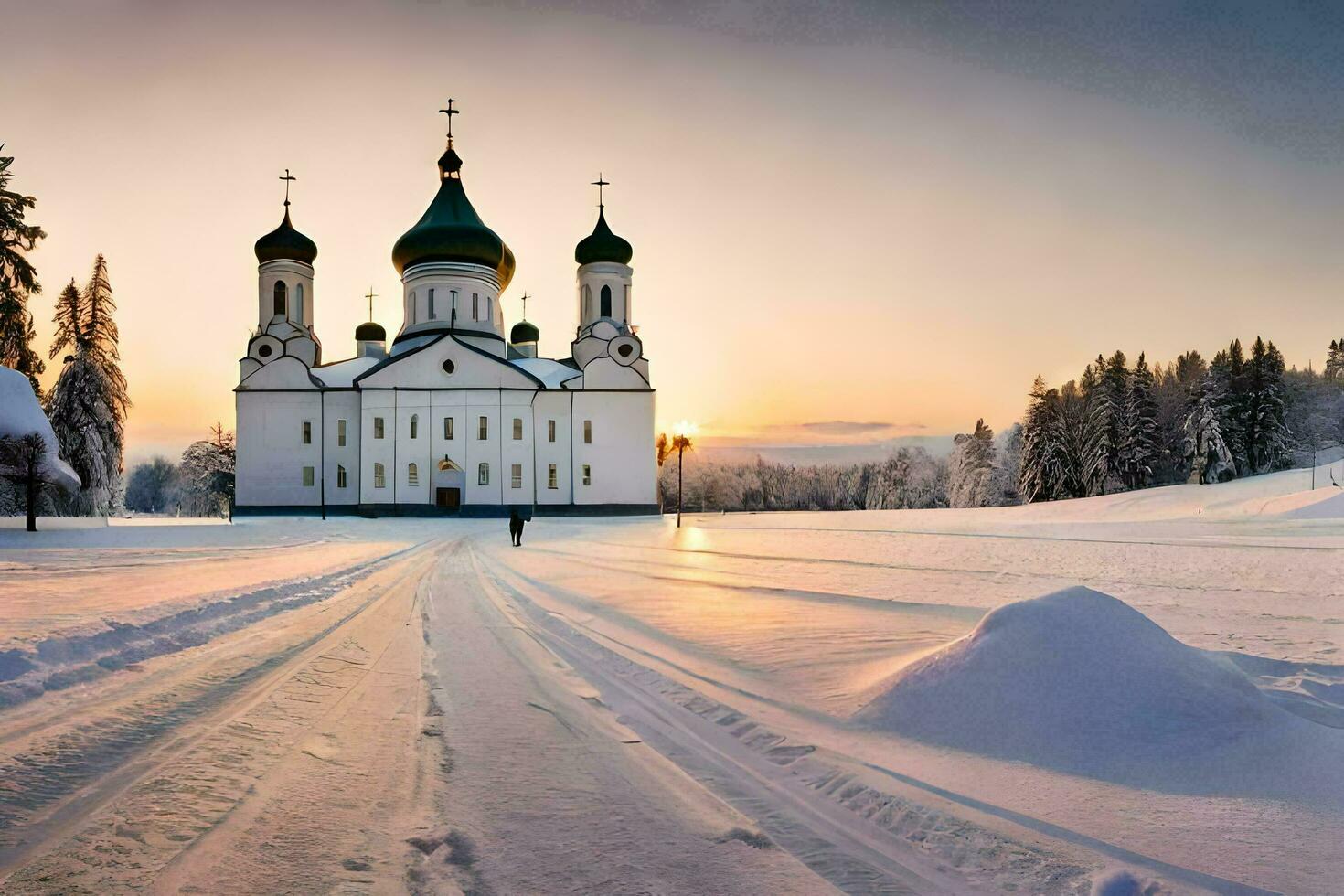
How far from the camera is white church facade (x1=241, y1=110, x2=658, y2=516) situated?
55125 millimetres

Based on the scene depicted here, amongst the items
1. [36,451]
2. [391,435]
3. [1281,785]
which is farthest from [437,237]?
[1281,785]

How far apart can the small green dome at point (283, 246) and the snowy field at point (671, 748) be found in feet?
185

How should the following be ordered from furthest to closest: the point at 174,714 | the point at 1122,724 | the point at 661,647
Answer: the point at 661,647, the point at 174,714, the point at 1122,724

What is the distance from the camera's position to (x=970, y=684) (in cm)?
543

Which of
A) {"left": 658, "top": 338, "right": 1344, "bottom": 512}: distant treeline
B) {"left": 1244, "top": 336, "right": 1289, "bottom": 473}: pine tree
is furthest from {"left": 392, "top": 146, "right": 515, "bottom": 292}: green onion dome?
{"left": 1244, "top": 336, "right": 1289, "bottom": 473}: pine tree

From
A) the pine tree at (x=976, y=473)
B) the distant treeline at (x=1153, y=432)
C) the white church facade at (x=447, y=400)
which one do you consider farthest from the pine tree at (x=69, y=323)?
the pine tree at (x=976, y=473)

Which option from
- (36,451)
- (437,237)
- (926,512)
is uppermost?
(437,237)

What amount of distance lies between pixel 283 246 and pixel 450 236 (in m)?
12.4

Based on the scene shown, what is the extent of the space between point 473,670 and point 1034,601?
→ 440 cm

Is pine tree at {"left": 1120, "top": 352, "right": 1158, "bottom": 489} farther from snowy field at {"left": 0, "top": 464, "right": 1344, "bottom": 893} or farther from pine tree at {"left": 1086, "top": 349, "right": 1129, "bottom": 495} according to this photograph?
snowy field at {"left": 0, "top": 464, "right": 1344, "bottom": 893}

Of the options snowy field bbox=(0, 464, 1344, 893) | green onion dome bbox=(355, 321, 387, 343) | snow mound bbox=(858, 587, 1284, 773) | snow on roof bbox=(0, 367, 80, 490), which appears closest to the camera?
snowy field bbox=(0, 464, 1344, 893)

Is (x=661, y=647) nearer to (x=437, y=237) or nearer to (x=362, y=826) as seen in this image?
(x=362, y=826)

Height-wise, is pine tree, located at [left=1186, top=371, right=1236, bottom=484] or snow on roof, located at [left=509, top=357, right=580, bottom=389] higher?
snow on roof, located at [left=509, top=357, right=580, bottom=389]

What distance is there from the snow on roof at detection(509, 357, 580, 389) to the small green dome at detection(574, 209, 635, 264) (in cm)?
813
